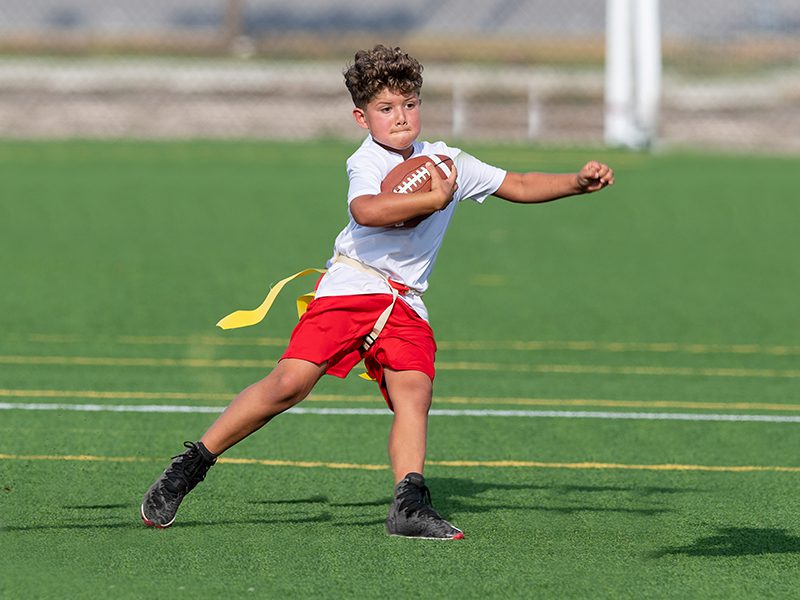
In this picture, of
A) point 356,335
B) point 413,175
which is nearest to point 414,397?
point 356,335

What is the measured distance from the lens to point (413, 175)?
18.9 ft

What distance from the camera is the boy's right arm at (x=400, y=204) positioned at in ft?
18.2

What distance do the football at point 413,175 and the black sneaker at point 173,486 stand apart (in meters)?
1.16

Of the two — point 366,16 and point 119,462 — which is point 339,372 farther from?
point 366,16

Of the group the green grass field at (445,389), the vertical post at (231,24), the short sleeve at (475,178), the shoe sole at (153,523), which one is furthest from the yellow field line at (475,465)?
the vertical post at (231,24)

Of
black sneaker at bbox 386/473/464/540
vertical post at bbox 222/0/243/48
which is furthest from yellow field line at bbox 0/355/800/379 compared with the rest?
vertical post at bbox 222/0/243/48

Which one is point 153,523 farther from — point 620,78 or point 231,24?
point 231,24

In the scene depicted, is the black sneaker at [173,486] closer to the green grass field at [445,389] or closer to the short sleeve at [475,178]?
the green grass field at [445,389]

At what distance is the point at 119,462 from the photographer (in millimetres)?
7168

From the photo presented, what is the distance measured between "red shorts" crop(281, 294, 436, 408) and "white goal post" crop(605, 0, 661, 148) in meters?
13.0

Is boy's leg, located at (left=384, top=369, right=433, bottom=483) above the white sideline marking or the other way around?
above

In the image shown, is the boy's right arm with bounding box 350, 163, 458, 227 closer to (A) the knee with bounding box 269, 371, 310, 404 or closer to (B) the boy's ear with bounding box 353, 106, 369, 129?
(B) the boy's ear with bounding box 353, 106, 369, 129

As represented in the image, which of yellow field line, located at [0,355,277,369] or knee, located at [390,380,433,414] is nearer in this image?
knee, located at [390,380,433,414]

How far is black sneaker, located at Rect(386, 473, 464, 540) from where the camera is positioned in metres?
5.65
